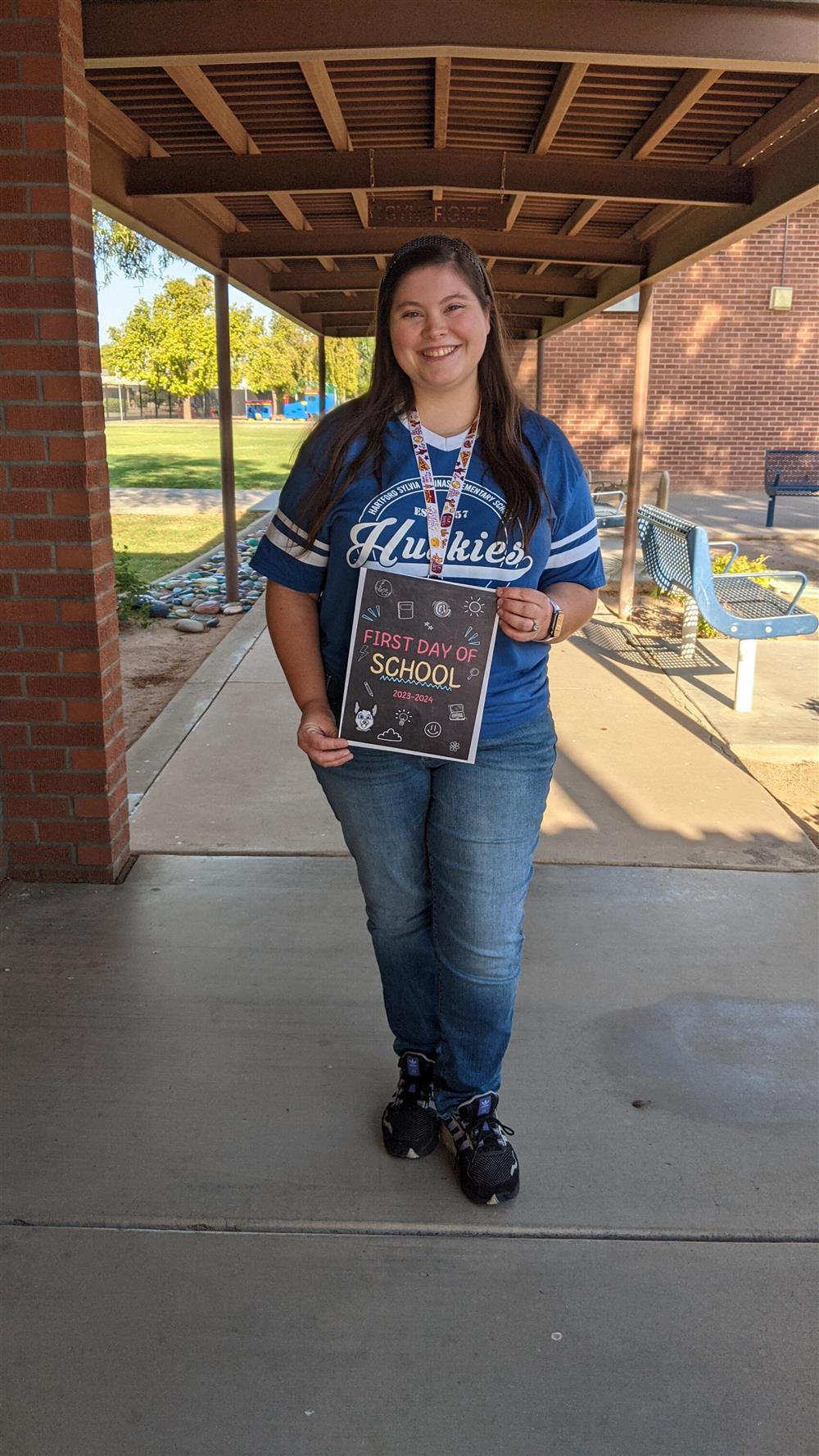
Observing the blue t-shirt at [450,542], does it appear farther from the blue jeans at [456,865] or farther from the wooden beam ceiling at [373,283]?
the wooden beam ceiling at [373,283]

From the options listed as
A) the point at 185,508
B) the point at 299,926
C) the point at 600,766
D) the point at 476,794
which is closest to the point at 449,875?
the point at 476,794

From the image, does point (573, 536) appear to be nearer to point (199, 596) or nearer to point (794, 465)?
point (199, 596)

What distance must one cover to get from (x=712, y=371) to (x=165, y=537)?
9.81 m

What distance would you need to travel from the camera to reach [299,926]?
3531mm

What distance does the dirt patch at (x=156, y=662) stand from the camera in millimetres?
6680

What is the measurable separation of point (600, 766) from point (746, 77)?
297cm

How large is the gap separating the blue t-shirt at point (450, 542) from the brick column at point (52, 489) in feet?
4.69

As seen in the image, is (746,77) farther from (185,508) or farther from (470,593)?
(185,508)

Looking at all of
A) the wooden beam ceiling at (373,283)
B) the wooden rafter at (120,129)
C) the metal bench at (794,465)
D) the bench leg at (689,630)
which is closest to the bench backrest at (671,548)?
the bench leg at (689,630)

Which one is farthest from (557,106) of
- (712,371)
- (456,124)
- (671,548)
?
(712,371)

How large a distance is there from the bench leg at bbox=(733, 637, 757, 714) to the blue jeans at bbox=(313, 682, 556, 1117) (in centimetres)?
427

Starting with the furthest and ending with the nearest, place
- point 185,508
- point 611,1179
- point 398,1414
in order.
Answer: point 185,508, point 611,1179, point 398,1414

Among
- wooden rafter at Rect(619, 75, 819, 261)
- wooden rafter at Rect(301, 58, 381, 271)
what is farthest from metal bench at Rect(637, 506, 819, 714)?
wooden rafter at Rect(301, 58, 381, 271)

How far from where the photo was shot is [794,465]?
18.0 m
